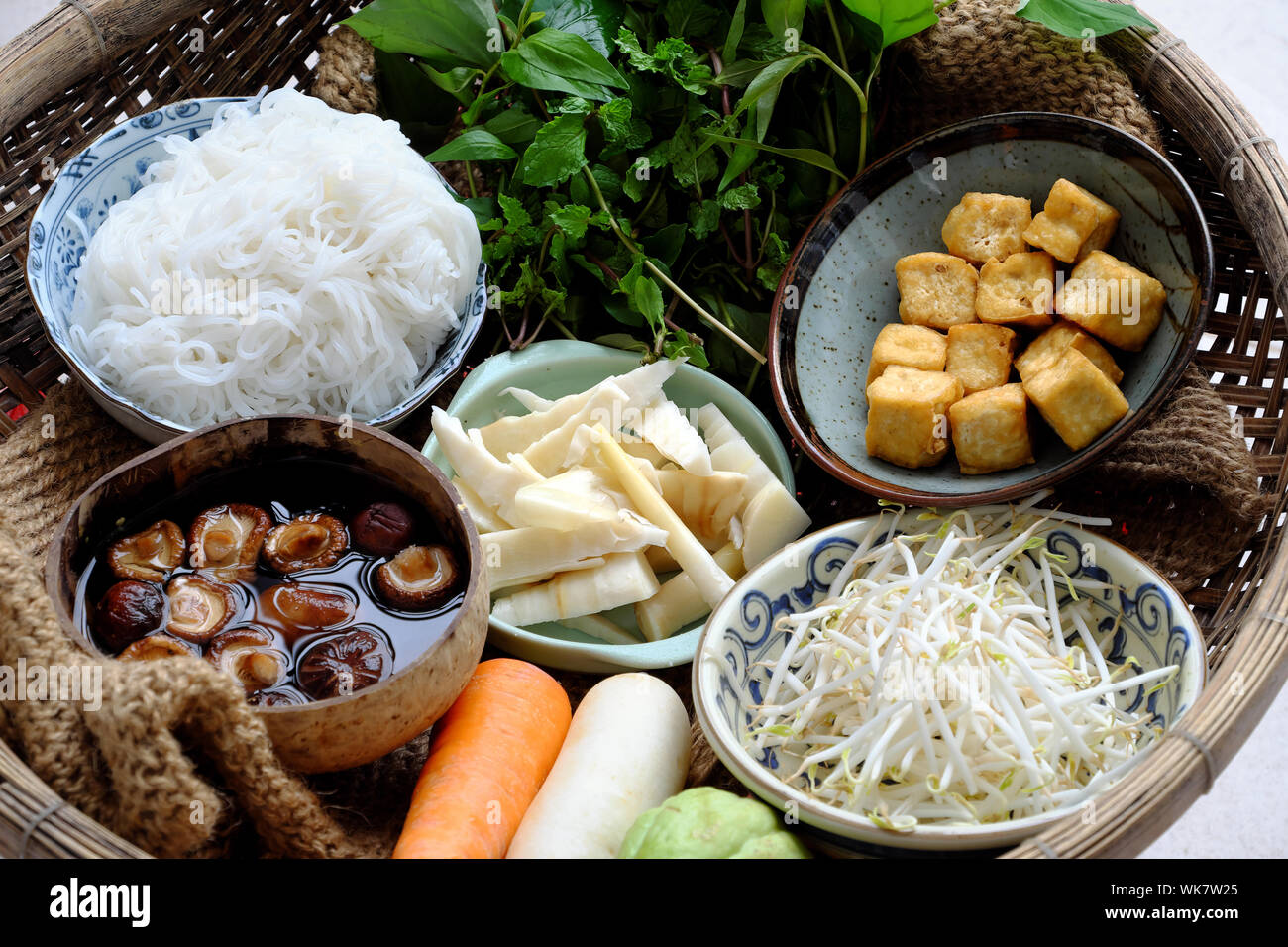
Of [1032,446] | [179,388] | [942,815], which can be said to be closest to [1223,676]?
[942,815]

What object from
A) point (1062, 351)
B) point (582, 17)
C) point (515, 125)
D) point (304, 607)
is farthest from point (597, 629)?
point (582, 17)

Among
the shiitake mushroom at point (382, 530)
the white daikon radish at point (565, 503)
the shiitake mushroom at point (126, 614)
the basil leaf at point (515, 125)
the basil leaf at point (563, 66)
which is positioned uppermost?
the basil leaf at point (563, 66)

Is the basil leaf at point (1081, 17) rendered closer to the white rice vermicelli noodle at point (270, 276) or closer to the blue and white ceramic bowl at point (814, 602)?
the blue and white ceramic bowl at point (814, 602)

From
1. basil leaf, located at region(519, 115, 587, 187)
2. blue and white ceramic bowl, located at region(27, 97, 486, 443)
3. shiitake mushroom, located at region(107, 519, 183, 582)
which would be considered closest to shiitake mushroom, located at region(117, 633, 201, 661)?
shiitake mushroom, located at region(107, 519, 183, 582)

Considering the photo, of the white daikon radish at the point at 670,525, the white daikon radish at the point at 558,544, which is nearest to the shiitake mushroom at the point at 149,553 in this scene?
the white daikon radish at the point at 558,544

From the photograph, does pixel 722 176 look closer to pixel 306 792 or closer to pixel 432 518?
pixel 432 518
